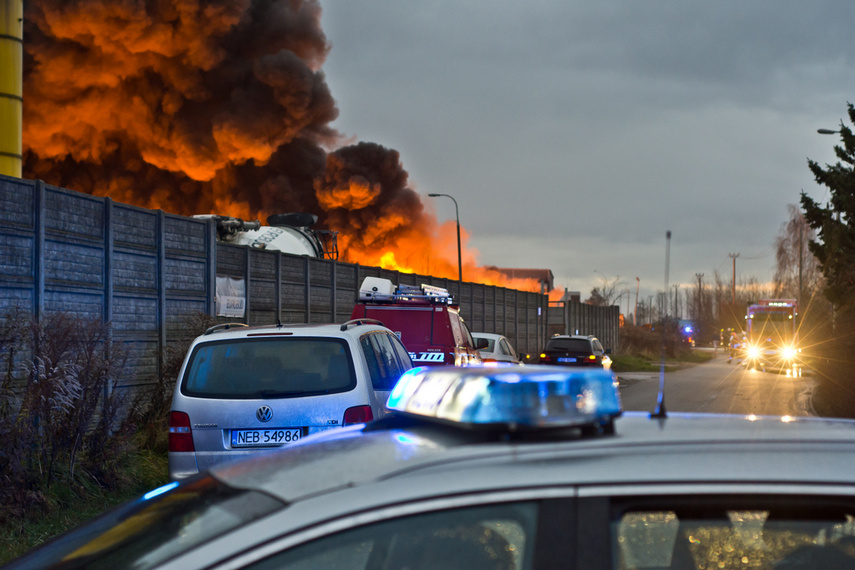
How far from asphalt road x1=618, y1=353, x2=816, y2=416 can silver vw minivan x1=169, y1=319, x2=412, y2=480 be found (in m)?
9.48

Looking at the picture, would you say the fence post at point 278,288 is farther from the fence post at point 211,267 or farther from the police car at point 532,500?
the police car at point 532,500

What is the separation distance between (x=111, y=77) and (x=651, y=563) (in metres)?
44.3

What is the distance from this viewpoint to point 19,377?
7.56 m

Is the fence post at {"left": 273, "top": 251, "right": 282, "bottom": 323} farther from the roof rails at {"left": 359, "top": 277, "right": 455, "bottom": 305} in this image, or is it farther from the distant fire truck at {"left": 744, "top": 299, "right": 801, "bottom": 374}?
the distant fire truck at {"left": 744, "top": 299, "right": 801, "bottom": 374}

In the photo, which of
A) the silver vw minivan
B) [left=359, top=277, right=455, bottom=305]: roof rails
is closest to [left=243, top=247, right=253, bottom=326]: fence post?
[left=359, top=277, right=455, bottom=305]: roof rails

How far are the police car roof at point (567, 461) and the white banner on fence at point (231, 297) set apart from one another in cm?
1250

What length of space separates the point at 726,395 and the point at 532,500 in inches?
912

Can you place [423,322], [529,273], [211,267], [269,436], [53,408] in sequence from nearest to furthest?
1. [269,436]
2. [53,408]
3. [423,322]
4. [211,267]
5. [529,273]


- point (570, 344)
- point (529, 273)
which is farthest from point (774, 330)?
point (529, 273)

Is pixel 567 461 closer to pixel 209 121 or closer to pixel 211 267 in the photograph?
pixel 211 267

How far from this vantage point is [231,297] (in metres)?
14.5

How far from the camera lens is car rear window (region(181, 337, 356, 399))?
22.3ft

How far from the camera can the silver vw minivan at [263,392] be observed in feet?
22.0

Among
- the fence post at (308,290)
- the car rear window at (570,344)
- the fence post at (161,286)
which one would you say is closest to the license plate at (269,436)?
the fence post at (161,286)
